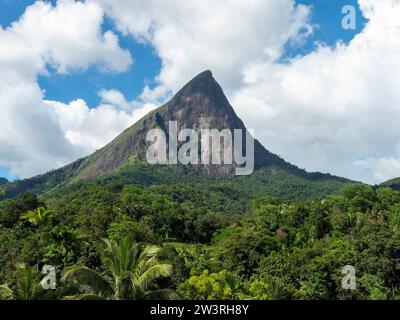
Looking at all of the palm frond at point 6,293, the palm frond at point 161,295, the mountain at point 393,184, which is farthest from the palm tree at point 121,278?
the mountain at point 393,184

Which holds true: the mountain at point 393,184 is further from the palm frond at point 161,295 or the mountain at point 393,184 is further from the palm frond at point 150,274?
the palm frond at point 150,274

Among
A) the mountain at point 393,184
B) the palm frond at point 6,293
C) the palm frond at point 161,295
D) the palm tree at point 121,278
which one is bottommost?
the palm frond at point 6,293

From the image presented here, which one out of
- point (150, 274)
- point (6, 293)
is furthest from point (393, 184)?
point (150, 274)

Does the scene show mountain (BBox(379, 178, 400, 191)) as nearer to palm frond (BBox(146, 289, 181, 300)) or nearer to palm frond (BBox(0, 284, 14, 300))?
palm frond (BBox(0, 284, 14, 300))

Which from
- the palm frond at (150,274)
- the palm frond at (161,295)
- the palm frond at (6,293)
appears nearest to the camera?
the palm frond at (150,274)

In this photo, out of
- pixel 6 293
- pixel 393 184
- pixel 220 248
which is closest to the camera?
pixel 6 293

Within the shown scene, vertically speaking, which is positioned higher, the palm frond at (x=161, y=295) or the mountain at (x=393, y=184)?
the mountain at (x=393, y=184)

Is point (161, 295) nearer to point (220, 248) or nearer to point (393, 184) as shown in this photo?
point (220, 248)

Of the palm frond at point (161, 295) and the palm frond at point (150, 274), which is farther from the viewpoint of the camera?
the palm frond at point (161, 295)

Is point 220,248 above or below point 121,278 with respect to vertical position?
below

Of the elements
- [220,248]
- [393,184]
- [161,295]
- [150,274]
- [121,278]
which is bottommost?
[220,248]

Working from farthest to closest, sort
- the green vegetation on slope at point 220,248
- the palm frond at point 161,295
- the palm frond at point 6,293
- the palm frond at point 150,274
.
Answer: the green vegetation on slope at point 220,248 < the palm frond at point 6,293 < the palm frond at point 161,295 < the palm frond at point 150,274
